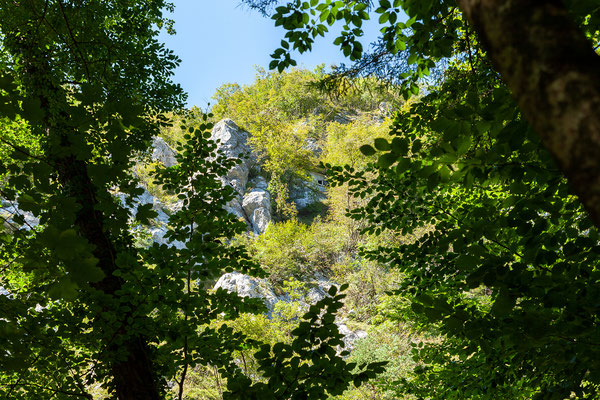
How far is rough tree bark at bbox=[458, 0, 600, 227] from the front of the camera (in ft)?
1.69

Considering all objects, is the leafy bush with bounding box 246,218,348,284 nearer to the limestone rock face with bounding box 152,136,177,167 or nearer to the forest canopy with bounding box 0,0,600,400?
the limestone rock face with bounding box 152,136,177,167

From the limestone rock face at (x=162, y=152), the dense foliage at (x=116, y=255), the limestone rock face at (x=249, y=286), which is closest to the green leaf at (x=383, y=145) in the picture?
the dense foliage at (x=116, y=255)

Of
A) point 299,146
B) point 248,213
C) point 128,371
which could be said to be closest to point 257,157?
point 299,146

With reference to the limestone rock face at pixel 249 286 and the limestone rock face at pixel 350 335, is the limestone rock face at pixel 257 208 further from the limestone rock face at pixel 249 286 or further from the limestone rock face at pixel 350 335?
the limestone rock face at pixel 350 335

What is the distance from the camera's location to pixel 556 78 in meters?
0.55

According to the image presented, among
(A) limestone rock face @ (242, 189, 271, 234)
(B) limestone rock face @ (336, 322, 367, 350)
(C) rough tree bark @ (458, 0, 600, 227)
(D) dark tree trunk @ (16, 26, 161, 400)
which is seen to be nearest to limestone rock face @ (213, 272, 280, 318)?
(B) limestone rock face @ (336, 322, 367, 350)

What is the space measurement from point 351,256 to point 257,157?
13977 mm

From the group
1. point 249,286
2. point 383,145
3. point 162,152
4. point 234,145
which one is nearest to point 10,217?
point 383,145

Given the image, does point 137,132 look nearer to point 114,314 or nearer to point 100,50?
point 100,50

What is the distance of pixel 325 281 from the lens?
20.5 m

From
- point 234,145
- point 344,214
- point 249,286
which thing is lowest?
point 344,214

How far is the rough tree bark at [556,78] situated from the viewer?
514 mm

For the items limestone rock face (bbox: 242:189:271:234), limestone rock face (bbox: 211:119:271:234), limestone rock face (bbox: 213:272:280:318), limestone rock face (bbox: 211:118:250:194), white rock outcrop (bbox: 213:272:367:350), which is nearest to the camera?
white rock outcrop (bbox: 213:272:367:350)

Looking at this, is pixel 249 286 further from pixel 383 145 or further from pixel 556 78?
pixel 556 78
